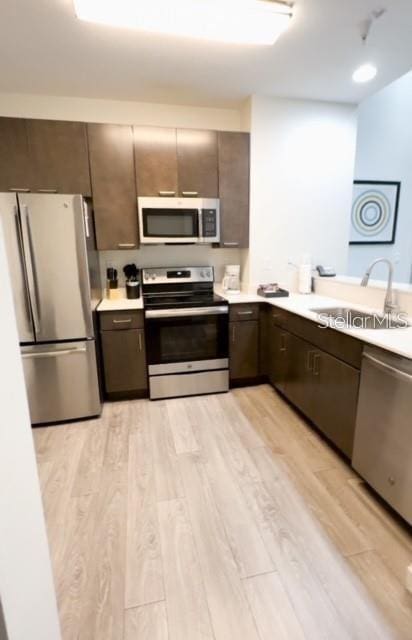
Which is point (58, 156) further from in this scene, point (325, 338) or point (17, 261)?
point (325, 338)

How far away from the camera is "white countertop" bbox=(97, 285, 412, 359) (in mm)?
1627

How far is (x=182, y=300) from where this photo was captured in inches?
118

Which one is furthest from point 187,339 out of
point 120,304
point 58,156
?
point 58,156

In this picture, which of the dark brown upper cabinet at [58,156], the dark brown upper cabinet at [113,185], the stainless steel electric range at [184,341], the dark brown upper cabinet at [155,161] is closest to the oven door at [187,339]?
the stainless steel electric range at [184,341]

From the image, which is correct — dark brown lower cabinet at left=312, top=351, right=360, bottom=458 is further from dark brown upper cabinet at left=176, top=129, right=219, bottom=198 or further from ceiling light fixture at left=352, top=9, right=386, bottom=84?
ceiling light fixture at left=352, top=9, right=386, bottom=84

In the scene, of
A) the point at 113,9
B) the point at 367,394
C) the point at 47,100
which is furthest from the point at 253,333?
the point at 47,100

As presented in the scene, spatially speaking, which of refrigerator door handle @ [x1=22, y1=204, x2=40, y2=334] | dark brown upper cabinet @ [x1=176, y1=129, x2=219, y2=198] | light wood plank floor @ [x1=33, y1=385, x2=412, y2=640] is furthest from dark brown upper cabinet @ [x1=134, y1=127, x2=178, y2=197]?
light wood plank floor @ [x1=33, y1=385, x2=412, y2=640]

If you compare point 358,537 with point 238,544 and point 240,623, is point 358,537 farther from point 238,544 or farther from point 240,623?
point 240,623

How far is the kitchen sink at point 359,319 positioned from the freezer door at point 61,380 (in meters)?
1.79

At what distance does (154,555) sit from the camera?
1.47 metres

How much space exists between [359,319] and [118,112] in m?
2.81

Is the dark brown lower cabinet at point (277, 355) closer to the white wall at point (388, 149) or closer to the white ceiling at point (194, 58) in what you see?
the white wall at point (388, 149)

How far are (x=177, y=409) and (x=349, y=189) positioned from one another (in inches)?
108

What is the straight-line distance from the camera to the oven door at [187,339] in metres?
2.78
